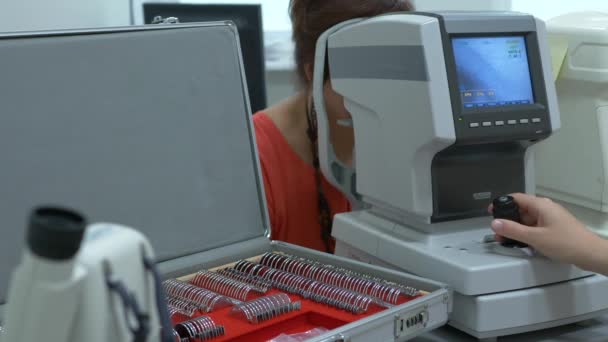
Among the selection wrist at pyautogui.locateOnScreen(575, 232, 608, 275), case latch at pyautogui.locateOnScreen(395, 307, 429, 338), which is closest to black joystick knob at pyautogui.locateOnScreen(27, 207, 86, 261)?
case latch at pyautogui.locateOnScreen(395, 307, 429, 338)

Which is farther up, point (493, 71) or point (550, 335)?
point (493, 71)

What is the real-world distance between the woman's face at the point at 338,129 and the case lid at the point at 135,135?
6.4 inches

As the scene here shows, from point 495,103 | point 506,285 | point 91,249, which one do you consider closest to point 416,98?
point 495,103

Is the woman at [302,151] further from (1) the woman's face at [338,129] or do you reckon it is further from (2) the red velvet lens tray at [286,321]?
(2) the red velvet lens tray at [286,321]

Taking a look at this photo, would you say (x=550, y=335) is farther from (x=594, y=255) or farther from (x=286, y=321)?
(x=286, y=321)

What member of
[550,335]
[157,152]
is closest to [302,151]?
[157,152]

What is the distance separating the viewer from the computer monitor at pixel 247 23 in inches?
96.8

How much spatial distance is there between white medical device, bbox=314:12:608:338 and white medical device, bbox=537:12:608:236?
0.51 feet

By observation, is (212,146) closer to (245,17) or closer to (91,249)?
(91,249)

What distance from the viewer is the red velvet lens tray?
862 millimetres

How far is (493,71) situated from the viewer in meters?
1.03

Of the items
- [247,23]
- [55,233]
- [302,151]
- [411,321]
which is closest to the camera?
[55,233]

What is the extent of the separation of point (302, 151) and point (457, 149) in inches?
20.6

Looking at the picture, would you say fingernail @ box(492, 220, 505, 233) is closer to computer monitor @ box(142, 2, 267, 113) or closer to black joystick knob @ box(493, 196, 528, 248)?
black joystick knob @ box(493, 196, 528, 248)
